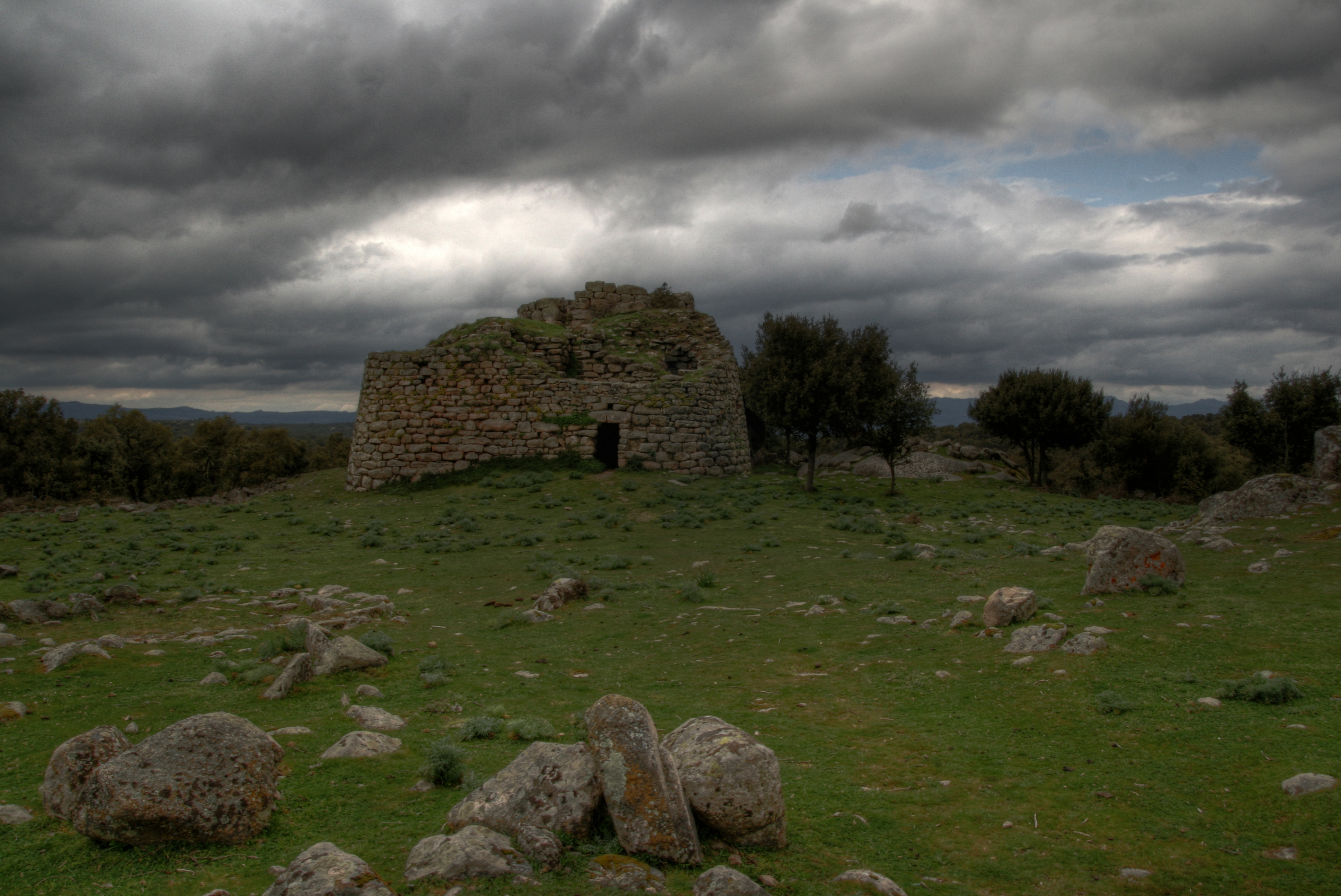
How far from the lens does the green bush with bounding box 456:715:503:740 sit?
5.77m

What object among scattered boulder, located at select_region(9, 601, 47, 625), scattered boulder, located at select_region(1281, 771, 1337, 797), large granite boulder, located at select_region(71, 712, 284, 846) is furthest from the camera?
scattered boulder, located at select_region(9, 601, 47, 625)

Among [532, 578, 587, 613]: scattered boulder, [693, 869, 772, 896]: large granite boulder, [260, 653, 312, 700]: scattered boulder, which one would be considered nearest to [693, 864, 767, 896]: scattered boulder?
[693, 869, 772, 896]: large granite boulder

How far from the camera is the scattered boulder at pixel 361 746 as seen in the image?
5.31m

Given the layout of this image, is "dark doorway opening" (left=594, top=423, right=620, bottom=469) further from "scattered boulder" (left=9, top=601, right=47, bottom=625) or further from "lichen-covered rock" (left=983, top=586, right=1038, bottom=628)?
"lichen-covered rock" (left=983, top=586, right=1038, bottom=628)

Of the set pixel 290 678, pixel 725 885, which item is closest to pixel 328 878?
pixel 725 885

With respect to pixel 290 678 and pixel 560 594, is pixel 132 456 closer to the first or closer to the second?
pixel 560 594

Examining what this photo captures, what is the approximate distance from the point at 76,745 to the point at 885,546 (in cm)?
1502

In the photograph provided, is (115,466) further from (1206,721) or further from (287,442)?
(1206,721)

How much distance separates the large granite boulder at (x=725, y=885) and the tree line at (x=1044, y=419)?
892 inches

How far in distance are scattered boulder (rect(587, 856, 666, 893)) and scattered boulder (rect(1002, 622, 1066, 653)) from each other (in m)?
5.56

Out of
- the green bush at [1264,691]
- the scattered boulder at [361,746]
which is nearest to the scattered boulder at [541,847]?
the scattered boulder at [361,746]

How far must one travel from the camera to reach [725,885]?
347 cm

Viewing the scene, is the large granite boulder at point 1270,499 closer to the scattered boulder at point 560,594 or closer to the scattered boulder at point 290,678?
the scattered boulder at point 560,594

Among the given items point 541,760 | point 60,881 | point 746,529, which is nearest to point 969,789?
point 541,760
